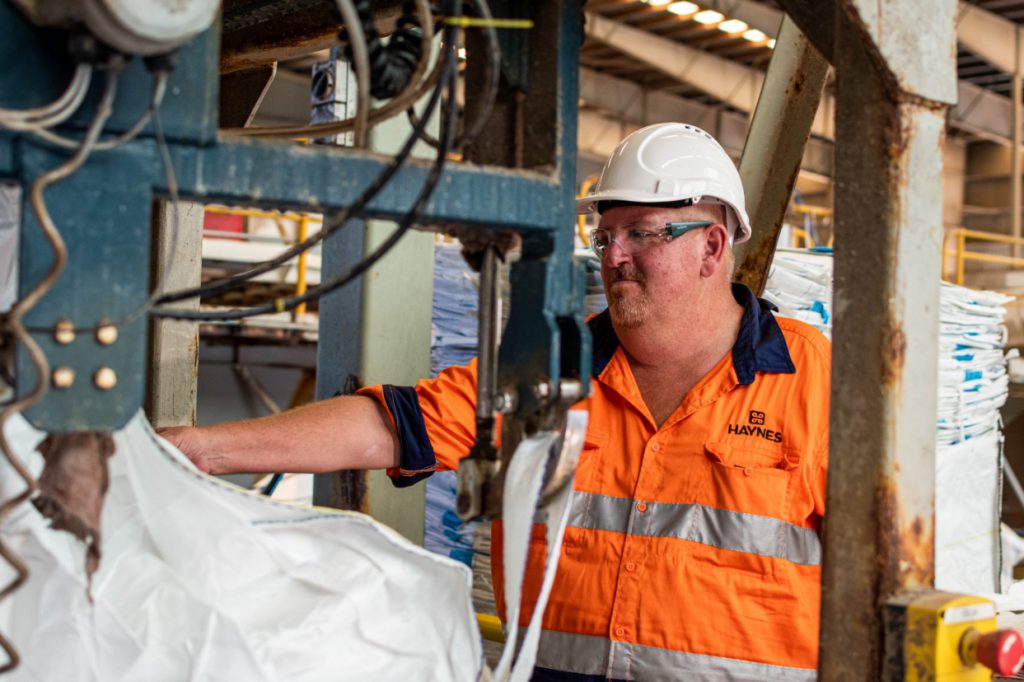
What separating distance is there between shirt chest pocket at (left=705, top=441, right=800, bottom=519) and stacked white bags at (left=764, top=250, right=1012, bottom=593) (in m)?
1.44

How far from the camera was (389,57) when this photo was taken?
4.35ft

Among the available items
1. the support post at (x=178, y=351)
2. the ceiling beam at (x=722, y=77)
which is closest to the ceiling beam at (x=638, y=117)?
the ceiling beam at (x=722, y=77)

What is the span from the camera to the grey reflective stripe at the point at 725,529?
224 cm

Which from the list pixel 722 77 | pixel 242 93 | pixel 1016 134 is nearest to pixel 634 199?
pixel 242 93

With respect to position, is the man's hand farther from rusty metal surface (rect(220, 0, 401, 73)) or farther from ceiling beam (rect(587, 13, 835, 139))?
ceiling beam (rect(587, 13, 835, 139))

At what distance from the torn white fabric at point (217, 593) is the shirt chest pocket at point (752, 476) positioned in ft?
3.24

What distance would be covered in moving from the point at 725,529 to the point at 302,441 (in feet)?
2.97

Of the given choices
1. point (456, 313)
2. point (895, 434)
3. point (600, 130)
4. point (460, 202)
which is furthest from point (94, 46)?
point (600, 130)

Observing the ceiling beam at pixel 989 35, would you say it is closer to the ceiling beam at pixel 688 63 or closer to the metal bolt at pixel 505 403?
the ceiling beam at pixel 688 63

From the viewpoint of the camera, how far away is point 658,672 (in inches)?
86.7

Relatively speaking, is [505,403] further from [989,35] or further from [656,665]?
[989,35]

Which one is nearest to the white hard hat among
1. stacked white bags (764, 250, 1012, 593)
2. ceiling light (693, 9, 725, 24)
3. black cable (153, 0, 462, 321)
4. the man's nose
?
the man's nose

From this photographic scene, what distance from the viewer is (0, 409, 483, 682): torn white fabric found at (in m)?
1.25

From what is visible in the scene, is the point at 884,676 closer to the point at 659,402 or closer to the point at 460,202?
the point at 460,202
